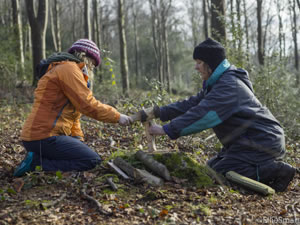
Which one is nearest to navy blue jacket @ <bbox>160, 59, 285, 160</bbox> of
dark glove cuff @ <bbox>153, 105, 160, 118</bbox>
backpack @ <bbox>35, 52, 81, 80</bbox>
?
dark glove cuff @ <bbox>153, 105, 160, 118</bbox>

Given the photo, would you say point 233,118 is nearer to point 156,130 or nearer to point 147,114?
point 156,130

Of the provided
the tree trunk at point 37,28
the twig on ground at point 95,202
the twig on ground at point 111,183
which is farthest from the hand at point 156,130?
the tree trunk at point 37,28

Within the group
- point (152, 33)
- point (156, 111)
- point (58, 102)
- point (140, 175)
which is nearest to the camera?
point (140, 175)

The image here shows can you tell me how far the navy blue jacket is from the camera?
361 cm

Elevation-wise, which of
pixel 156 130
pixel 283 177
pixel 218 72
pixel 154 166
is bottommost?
pixel 283 177

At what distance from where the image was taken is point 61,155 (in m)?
3.98

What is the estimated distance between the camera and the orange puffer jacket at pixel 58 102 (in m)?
3.82

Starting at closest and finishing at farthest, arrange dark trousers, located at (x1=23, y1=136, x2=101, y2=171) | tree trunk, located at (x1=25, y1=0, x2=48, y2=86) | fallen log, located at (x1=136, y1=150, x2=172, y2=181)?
1. fallen log, located at (x1=136, y1=150, x2=172, y2=181)
2. dark trousers, located at (x1=23, y1=136, x2=101, y2=171)
3. tree trunk, located at (x1=25, y1=0, x2=48, y2=86)

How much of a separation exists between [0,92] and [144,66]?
27099 millimetres

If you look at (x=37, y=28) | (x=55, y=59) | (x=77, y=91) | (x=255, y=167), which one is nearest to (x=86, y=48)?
(x=55, y=59)

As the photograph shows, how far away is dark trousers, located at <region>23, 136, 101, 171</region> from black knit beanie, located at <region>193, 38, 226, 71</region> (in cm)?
189

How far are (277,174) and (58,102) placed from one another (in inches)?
113

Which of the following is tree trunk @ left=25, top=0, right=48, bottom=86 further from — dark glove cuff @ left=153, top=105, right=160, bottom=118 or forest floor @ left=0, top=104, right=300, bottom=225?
dark glove cuff @ left=153, top=105, right=160, bottom=118

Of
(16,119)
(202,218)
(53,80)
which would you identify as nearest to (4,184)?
(53,80)
